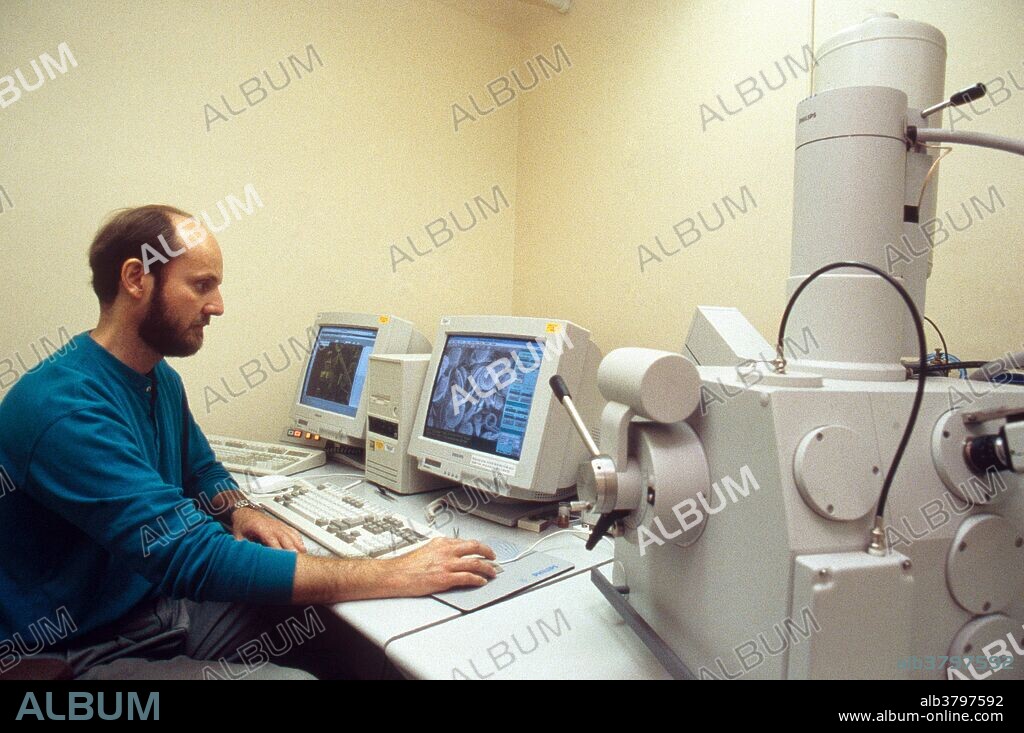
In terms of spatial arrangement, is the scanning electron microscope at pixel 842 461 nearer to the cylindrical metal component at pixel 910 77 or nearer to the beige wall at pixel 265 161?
the cylindrical metal component at pixel 910 77

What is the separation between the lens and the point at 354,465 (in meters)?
1.82

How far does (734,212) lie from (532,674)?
4.25 ft

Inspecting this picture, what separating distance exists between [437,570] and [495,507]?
0.39 m

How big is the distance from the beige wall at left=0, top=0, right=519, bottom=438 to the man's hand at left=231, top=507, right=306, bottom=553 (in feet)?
2.56

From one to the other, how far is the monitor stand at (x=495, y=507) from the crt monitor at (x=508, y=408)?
0.17ft

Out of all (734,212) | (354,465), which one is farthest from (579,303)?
(354,465)

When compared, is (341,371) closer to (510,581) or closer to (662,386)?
(510,581)

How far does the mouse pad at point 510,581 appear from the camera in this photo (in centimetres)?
97

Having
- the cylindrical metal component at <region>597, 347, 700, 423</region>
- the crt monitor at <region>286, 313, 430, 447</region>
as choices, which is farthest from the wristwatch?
the cylindrical metal component at <region>597, 347, 700, 423</region>

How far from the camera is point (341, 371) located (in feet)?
6.15

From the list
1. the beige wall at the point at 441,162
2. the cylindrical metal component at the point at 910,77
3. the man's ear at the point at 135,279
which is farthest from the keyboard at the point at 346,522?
the cylindrical metal component at the point at 910,77

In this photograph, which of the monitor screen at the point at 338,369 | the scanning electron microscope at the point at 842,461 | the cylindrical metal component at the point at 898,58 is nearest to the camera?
the scanning electron microscope at the point at 842,461
